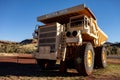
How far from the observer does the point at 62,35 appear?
9148 millimetres

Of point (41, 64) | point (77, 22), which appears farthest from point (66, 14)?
point (41, 64)

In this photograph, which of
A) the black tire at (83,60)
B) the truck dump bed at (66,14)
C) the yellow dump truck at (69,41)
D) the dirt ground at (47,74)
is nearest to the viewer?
the dirt ground at (47,74)

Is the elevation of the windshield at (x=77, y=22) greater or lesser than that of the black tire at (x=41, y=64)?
greater

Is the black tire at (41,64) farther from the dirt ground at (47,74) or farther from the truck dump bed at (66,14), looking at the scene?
the truck dump bed at (66,14)

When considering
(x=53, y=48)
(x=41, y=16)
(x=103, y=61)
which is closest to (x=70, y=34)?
(x=53, y=48)

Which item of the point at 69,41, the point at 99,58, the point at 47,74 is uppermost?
the point at 69,41

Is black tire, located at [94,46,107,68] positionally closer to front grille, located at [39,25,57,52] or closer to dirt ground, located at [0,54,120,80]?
dirt ground, located at [0,54,120,80]

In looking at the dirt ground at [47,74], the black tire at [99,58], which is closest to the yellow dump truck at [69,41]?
the dirt ground at [47,74]

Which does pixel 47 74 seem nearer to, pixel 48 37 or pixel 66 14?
pixel 48 37

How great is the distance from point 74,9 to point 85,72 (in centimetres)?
304

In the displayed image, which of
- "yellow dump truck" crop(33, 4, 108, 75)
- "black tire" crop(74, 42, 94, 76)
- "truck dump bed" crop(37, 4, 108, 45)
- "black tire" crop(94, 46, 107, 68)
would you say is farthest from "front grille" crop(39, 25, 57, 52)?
"black tire" crop(94, 46, 107, 68)

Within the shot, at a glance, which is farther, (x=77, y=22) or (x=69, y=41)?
(x=77, y=22)

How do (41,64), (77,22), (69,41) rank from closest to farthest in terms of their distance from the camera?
(69,41) → (77,22) → (41,64)

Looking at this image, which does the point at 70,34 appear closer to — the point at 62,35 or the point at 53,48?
the point at 62,35
